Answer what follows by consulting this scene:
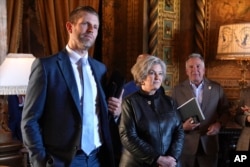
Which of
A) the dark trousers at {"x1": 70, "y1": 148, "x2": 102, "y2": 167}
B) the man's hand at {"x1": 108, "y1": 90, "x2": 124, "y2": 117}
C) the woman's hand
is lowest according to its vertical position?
the woman's hand

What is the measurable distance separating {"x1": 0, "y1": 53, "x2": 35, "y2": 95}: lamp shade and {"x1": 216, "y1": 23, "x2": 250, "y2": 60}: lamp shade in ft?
5.57

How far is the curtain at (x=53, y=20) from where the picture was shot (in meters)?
4.43

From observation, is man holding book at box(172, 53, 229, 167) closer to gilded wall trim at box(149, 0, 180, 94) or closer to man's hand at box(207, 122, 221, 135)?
man's hand at box(207, 122, 221, 135)

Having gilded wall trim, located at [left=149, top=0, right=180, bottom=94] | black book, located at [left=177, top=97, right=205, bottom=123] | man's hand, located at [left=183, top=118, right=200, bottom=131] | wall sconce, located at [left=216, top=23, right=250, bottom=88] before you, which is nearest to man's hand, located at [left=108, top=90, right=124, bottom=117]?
black book, located at [left=177, top=97, right=205, bottom=123]

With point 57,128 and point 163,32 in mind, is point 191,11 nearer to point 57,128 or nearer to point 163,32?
point 163,32

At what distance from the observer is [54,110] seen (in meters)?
1.80

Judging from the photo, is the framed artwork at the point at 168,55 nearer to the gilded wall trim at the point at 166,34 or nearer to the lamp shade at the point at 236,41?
the gilded wall trim at the point at 166,34

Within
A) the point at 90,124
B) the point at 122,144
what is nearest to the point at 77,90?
the point at 90,124

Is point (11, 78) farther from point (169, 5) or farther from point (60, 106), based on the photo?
point (169, 5)

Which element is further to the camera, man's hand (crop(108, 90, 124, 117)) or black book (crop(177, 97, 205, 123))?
black book (crop(177, 97, 205, 123))

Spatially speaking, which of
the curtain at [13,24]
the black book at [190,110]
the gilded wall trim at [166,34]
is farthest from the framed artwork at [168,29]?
the curtain at [13,24]

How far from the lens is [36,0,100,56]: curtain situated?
443cm

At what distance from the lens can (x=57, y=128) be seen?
180 centimetres

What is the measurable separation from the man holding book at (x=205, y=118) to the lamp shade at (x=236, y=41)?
423 millimetres
